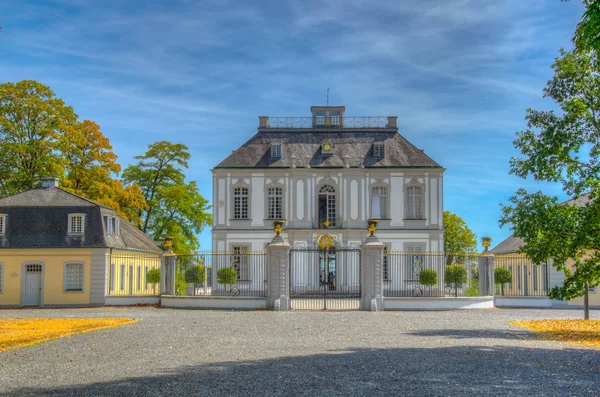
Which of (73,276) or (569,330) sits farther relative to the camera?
(73,276)

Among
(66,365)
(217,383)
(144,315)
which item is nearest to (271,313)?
(144,315)

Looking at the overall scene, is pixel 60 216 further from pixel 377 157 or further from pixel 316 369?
pixel 316 369

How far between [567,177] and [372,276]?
28.3 ft

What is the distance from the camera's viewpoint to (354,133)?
40406 millimetres

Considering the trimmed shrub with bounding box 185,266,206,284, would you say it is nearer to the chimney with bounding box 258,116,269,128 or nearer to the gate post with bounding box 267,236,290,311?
the gate post with bounding box 267,236,290,311

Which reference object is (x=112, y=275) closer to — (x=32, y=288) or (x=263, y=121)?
(x=32, y=288)

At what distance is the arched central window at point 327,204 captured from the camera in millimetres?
38656

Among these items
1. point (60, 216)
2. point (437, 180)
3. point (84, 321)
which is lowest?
point (84, 321)

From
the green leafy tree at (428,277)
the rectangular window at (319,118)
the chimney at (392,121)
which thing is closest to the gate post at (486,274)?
Result: the green leafy tree at (428,277)

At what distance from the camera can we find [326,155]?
130ft

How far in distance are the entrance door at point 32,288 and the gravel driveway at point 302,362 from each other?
13.4 meters

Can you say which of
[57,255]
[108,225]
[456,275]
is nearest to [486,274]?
[456,275]

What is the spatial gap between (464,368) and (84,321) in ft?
43.2

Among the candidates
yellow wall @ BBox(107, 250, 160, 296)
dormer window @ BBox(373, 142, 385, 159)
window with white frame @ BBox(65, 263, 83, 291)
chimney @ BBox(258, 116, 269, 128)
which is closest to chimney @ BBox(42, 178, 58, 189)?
yellow wall @ BBox(107, 250, 160, 296)
